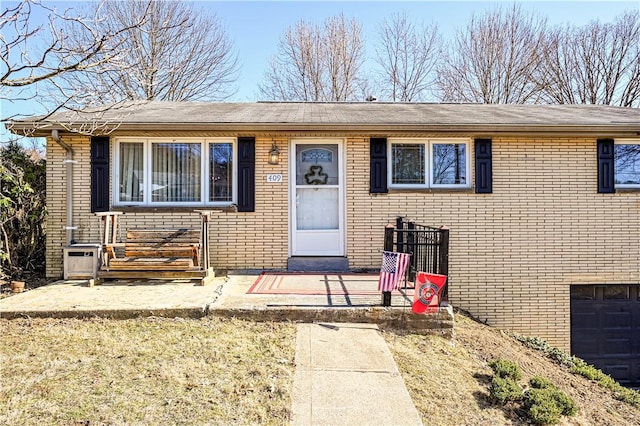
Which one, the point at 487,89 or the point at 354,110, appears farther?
the point at 487,89

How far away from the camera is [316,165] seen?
7137 millimetres

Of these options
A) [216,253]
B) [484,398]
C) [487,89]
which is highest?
[487,89]

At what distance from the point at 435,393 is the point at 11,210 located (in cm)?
744

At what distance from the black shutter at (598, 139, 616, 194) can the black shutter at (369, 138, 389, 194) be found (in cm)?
395

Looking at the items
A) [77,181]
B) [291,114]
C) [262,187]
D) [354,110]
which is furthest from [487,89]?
[77,181]

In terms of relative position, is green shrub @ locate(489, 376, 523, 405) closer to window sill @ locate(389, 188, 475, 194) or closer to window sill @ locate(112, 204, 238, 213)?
window sill @ locate(389, 188, 475, 194)

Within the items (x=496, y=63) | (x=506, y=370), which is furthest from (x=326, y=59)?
(x=506, y=370)

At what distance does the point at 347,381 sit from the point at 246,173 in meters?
4.48

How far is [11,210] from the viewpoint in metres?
6.69

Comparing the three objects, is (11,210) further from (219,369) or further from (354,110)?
(354,110)

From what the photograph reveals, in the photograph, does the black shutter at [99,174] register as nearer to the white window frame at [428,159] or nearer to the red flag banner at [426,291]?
the white window frame at [428,159]

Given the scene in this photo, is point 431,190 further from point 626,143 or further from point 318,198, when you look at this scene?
point 626,143

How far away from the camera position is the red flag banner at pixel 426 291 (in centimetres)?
428

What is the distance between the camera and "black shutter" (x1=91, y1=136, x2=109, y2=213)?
6.70m
